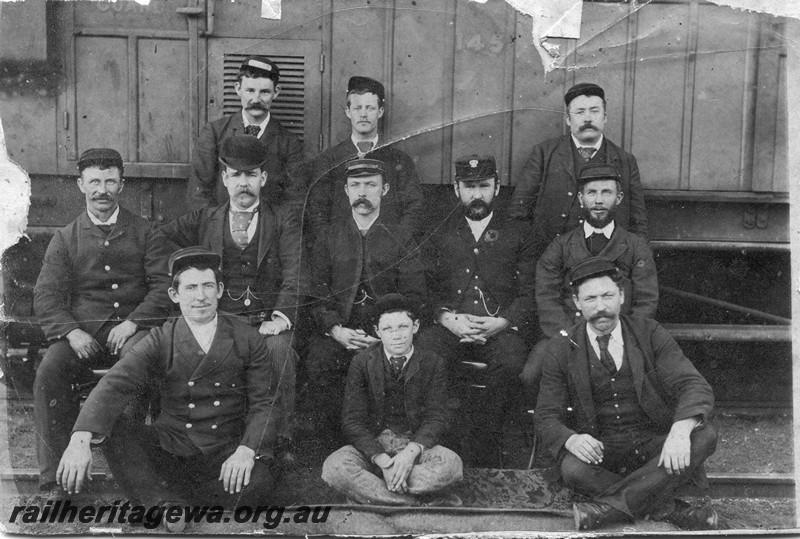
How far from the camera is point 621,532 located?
320 centimetres

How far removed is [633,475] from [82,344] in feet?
7.40

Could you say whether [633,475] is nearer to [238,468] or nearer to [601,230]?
[601,230]

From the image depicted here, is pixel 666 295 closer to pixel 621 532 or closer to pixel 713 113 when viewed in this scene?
pixel 713 113

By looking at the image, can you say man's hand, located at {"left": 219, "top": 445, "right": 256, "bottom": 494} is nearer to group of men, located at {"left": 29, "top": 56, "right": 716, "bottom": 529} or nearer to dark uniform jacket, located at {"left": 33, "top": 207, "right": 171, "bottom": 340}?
group of men, located at {"left": 29, "top": 56, "right": 716, "bottom": 529}

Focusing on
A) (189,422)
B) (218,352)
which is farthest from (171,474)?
(218,352)

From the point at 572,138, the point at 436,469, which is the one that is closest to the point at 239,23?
the point at 572,138

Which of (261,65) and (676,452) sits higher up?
(261,65)

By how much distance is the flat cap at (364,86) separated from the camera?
11.5 ft

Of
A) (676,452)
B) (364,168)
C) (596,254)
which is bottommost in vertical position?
(676,452)

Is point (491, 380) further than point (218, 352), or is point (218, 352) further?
point (491, 380)

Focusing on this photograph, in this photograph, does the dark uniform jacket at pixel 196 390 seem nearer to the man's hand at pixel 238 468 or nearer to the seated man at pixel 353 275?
the man's hand at pixel 238 468

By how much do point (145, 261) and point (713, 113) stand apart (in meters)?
2.59

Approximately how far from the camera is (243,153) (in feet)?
11.1

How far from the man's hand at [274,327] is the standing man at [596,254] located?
3.49 ft
